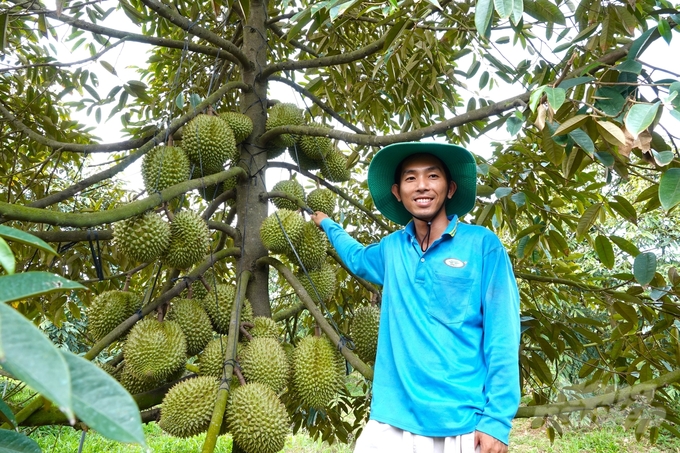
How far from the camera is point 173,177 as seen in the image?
1.67 m

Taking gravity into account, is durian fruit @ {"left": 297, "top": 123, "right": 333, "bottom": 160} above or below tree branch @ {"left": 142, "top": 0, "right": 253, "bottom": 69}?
below

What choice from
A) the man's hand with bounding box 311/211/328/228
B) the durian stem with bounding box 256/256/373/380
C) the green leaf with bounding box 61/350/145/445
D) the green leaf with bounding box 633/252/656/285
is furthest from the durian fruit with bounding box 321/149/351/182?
the green leaf with bounding box 61/350/145/445

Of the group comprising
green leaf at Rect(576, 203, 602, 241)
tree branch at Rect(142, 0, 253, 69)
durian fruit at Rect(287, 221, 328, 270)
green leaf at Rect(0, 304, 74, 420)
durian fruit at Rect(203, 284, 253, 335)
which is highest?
tree branch at Rect(142, 0, 253, 69)

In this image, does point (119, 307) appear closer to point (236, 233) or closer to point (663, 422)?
point (236, 233)

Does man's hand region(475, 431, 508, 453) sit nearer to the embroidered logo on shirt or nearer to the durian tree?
the durian tree

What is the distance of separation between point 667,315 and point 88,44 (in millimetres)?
3135

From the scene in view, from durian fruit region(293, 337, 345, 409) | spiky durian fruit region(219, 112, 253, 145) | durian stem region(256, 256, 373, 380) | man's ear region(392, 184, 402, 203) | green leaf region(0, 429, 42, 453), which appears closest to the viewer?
green leaf region(0, 429, 42, 453)

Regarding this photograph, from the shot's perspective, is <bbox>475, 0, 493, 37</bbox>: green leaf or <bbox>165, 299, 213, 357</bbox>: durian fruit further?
<bbox>165, 299, 213, 357</bbox>: durian fruit

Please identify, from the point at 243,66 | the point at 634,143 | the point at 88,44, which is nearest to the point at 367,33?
the point at 243,66

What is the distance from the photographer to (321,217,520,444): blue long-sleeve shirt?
4.38ft

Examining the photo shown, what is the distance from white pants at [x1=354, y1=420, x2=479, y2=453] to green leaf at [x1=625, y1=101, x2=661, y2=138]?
807mm

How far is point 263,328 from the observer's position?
5.47 ft

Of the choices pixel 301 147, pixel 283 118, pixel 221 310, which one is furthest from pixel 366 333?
pixel 283 118

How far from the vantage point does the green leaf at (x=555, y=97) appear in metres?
1.06
